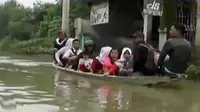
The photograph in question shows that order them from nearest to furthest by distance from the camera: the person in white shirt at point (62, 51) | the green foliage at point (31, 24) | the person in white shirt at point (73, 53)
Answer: the person in white shirt at point (73, 53)
the person in white shirt at point (62, 51)
the green foliage at point (31, 24)

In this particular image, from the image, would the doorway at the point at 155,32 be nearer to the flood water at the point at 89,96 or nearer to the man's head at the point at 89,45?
the man's head at the point at 89,45

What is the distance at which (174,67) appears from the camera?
1105 centimetres

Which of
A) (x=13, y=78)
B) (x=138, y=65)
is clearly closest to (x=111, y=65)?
(x=138, y=65)

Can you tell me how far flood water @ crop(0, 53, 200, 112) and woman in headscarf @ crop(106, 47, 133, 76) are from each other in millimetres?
412

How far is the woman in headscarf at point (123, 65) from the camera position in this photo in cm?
1162

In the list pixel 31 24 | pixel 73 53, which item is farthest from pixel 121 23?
pixel 31 24

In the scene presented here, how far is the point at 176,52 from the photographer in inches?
426

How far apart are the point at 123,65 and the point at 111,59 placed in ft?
1.40

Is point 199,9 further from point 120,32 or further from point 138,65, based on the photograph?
point 120,32

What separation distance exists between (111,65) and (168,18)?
12.3ft

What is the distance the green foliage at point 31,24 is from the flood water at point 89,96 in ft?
52.7

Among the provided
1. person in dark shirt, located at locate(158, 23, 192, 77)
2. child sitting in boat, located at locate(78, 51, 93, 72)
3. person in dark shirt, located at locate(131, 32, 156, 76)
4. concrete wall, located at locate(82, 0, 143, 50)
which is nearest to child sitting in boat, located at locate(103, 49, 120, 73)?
person in dark shirt, located at locate(131, 32, 156, 76)

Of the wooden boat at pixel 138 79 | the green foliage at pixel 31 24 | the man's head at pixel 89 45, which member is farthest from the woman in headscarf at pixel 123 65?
the green foliage at pixel 31 24
